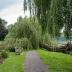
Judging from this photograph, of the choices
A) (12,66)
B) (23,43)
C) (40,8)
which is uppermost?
(40,8)

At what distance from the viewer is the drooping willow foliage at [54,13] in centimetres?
1270

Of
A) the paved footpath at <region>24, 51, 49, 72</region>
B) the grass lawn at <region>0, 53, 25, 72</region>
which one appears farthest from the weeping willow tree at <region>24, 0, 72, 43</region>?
the grass lawn at <region>0, 53, 25, 72</region>

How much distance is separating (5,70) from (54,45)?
22.3 metres

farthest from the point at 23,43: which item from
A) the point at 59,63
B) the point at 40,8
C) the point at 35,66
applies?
the point at 40,8

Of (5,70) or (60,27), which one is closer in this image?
(60,27)

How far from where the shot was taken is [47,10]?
48.7 feet

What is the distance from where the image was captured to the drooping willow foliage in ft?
41.7

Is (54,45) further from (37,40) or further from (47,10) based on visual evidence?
(47,10)

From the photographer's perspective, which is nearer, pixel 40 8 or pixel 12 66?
pixel 40 8

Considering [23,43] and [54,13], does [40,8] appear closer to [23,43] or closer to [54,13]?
[54,13]

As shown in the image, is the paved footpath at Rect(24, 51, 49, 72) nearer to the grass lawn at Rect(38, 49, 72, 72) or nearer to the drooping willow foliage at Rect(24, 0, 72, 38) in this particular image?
the grass lawn at Rect(38, 49, 72, 72)

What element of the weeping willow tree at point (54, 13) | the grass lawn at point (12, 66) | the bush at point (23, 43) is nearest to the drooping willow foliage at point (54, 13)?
the weeping willow tree at point (54, 13)

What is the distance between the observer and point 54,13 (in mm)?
13180

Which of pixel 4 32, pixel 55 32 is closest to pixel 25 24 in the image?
pixel 55 32
